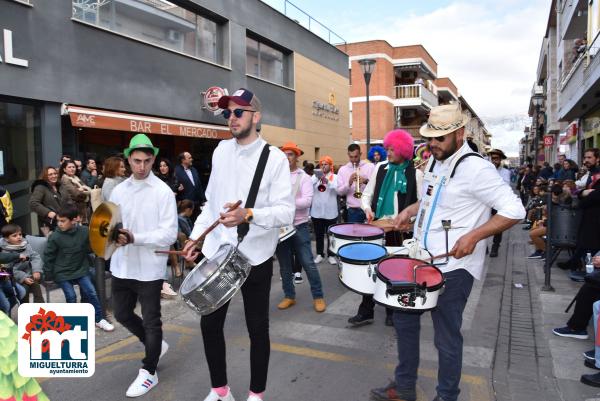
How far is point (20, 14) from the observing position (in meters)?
8.93

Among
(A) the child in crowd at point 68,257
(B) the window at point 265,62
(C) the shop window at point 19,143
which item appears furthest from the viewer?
(B) the window at point 265,62

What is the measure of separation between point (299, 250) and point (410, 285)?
3.28 meters

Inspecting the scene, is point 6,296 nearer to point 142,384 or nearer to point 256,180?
point 142,384

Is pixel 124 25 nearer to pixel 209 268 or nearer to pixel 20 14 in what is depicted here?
pixel 20 14

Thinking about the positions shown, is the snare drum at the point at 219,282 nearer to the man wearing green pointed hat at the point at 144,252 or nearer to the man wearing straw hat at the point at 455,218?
the man wearing green pointed hat at the point at 144,252

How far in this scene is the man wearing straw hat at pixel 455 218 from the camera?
281 cm

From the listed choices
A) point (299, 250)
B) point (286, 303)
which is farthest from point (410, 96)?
point (286, 303)

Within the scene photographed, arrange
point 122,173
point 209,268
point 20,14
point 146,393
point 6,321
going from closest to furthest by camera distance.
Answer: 1. point 6,321
2. point 209,268
3. point 146,393
4. point 122,173
5. point 20,14

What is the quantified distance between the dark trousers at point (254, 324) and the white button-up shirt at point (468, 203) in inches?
44.1

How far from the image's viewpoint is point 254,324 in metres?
3.02

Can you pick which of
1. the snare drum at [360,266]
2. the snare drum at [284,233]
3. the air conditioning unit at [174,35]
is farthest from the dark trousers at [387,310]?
the air conditioning unit at [174,35]

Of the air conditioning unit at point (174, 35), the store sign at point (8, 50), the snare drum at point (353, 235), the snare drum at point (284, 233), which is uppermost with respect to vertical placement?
the air conditioning unit at point (174, 35)

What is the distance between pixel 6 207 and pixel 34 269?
58.6 inches

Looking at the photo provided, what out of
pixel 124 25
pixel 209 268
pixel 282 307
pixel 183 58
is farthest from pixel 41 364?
pixel 183 58
